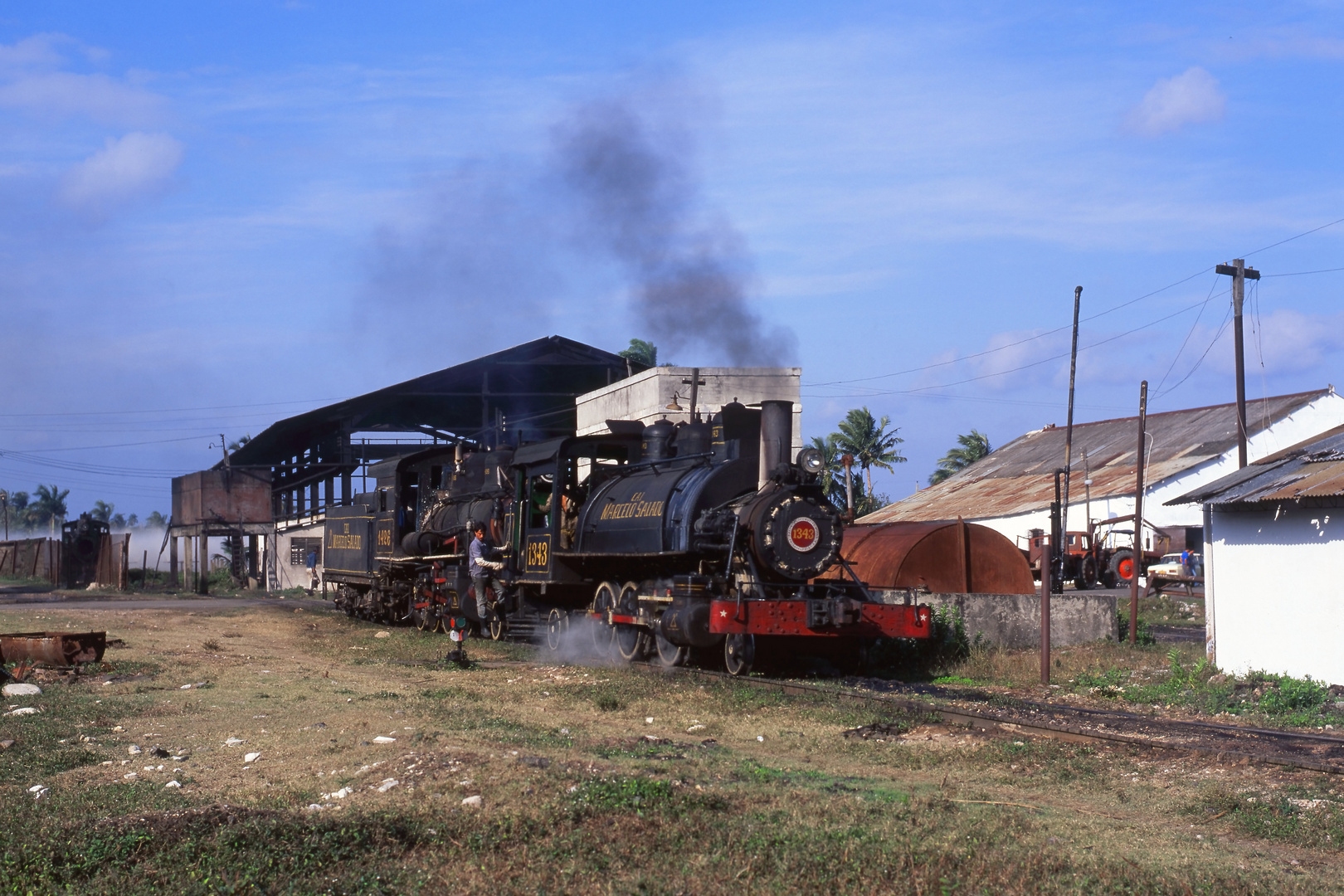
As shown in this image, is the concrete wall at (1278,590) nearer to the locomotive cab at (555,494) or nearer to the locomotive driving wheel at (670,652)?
the locomotive driving wheel at (670,652)

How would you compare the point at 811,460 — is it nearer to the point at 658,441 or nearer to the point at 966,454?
the point at 658,441

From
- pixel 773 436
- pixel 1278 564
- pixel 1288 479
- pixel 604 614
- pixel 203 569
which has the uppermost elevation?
pixel 773 436

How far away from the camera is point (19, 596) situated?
37.6m

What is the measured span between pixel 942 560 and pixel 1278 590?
5.09 meters

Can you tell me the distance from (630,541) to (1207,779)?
8204mm

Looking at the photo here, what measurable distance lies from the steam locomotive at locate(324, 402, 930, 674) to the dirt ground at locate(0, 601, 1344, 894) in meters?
2.11

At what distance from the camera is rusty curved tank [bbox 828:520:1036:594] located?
1761cm

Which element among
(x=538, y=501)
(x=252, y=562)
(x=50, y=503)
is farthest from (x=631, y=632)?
(x=50, y=503)

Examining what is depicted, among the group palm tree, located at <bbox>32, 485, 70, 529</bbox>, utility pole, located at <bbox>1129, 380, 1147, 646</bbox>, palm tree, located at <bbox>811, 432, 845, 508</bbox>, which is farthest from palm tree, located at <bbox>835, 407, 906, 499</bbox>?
palm tree, located at <bbox>32, 485, 70, 529</bbox>

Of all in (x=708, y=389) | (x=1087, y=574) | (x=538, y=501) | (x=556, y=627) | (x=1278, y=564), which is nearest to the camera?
(x=1278, y=564)

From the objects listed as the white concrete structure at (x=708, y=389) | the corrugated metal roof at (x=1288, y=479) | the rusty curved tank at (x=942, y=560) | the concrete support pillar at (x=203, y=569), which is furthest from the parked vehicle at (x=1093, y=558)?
the concrete support pillar at (x=203, y=569)

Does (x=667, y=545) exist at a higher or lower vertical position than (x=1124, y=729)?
higher

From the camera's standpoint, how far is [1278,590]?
13680 mm

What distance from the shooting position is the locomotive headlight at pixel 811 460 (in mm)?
13992
